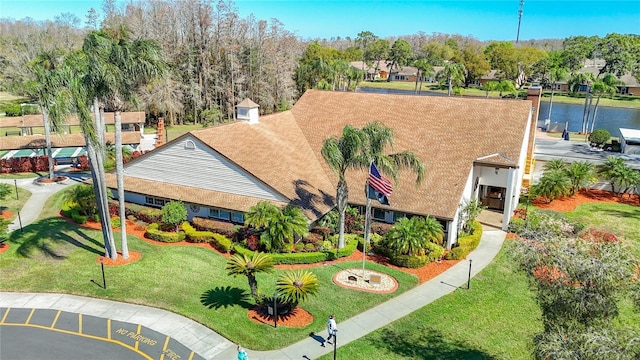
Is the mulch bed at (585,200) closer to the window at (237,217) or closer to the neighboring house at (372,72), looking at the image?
the window at (237,217)

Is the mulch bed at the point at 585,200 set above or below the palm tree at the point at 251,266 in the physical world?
below

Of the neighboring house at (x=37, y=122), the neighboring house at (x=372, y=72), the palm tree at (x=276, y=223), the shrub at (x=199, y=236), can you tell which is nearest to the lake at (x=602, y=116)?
the neighboring house at (x=37, y=122)

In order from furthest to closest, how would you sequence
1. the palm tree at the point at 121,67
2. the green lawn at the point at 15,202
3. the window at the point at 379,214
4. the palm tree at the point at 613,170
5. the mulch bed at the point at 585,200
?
the palm tree at the point at 613,170
the mulch bed at the point at 585,200
the green lawn at the point at 15,202
the window at the point at 379,214
the palm tree at the point at 121,67

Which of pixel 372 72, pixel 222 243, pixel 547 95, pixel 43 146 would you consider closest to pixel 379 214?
pixel 222 243

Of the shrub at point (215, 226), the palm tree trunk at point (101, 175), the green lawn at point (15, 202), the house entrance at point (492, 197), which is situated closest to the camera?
the palm tree trunk at point (101, 175)

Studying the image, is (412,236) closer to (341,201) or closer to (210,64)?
(341,201)

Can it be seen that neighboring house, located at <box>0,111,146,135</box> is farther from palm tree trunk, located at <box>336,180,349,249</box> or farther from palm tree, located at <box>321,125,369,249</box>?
palm tree, located at <box>321,125,369,249</box>

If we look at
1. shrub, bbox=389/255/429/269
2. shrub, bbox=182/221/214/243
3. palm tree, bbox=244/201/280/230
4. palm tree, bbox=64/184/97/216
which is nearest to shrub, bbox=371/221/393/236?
shrub, bbox=389/255/429/269
